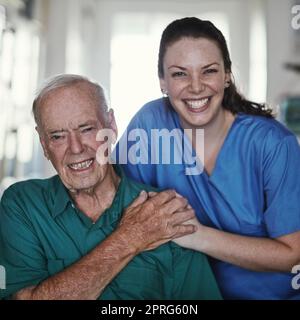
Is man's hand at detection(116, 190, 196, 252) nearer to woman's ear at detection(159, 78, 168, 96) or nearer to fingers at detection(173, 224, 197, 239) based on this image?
fingers at detection(173, 224, 197, 239)

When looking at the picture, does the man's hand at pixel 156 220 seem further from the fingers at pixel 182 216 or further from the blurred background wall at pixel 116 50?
the blurred background wall at pixel 116 50

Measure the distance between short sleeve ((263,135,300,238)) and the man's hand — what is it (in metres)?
0.21

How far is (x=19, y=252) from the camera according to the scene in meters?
1.16

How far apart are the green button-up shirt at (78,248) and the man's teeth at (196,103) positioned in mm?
267

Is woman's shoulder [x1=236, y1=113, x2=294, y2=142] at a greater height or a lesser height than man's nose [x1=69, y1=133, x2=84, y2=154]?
greater

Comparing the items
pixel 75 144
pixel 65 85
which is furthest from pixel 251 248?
pixel 65 85

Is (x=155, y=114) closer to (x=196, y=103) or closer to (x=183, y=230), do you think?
(x=196, y=103)

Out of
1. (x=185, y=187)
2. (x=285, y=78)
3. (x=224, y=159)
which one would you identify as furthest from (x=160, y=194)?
(x=285, y=78)

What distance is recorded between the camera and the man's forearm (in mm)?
1155

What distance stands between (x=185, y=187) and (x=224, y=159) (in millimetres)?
129

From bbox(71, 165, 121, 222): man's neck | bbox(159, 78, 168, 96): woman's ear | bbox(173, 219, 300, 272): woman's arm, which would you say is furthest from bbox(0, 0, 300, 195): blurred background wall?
bbox(173, 219, 300, 272): woman's arm

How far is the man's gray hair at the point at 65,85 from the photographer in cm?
119

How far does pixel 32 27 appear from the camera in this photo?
127 cm

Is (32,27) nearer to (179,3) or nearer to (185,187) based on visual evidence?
(179,3)
